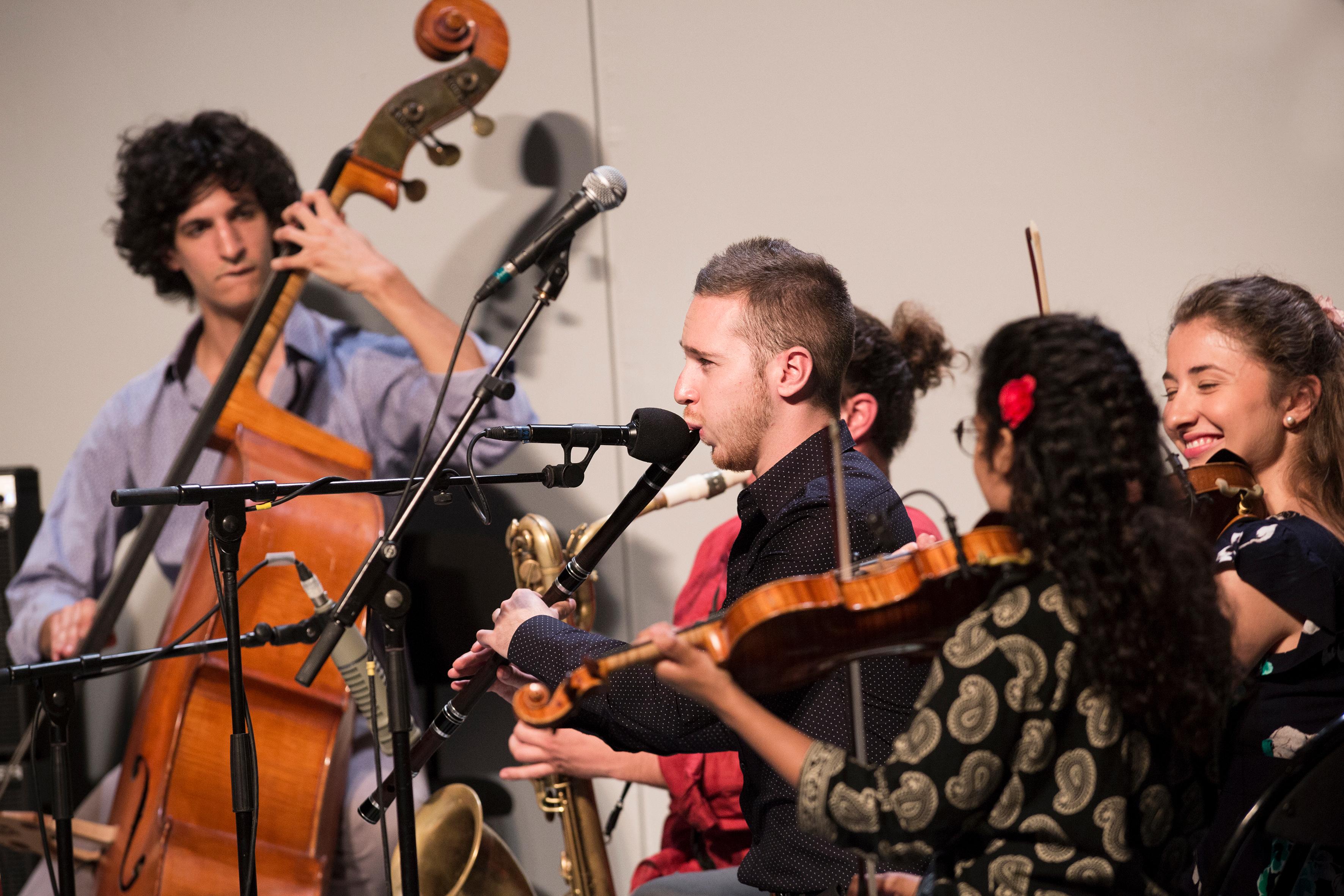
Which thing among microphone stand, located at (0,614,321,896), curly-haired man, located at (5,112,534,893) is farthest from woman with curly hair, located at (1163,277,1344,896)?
curly-haired man, located at (5,112,534,893)

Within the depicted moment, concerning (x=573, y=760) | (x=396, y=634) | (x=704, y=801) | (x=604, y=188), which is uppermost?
(x=604, y=188)

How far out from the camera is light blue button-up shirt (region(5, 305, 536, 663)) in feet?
11.3

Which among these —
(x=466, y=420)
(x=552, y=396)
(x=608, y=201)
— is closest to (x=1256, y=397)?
(x=608, y=201)

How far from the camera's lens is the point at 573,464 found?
189cm

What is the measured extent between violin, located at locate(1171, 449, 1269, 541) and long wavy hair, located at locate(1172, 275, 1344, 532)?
0.12 m

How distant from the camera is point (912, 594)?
53.6 inches

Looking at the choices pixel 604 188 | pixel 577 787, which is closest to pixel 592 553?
pixel 604 188

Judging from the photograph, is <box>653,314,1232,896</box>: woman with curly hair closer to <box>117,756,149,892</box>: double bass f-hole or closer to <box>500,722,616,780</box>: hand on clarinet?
<box>500,722,616,780</box>: hand on clarinet

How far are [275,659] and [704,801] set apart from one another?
3.62ft

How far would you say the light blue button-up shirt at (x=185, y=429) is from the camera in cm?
344

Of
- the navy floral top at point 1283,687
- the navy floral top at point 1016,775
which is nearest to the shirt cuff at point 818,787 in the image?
Answer: the navy floral top at point 1016,775

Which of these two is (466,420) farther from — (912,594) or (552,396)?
(552,396)

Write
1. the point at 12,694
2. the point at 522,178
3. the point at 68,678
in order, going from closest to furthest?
the point at 68,678 → the point at 12,694 → the point at 522,178

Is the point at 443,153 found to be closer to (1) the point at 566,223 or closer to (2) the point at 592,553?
→ (1) the point at 566,223
